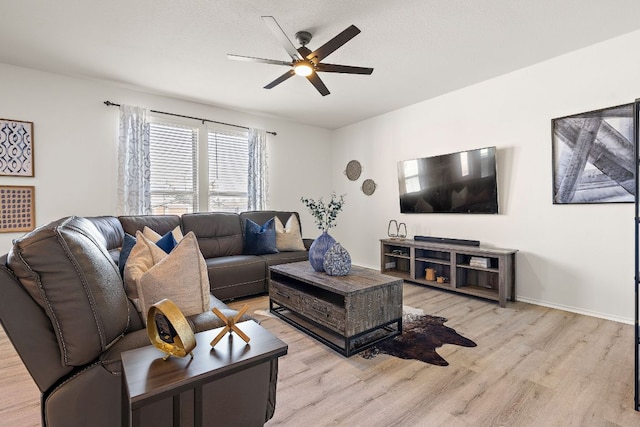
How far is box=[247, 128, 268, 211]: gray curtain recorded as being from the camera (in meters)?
4.90

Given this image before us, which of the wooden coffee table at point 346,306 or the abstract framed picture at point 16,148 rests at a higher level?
the abstract framed picture at point 16,148

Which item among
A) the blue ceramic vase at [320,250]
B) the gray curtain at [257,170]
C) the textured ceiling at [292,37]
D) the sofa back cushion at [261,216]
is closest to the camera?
the textured ceiling at [292,37]

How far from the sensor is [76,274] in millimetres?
1057

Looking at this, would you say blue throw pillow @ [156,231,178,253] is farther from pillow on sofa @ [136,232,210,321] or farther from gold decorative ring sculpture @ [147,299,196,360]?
gold decorative ring sculpture @ [147,299,196,360]

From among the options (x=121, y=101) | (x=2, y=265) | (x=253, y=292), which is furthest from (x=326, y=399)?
(x=121, y=101)

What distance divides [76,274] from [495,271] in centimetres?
360

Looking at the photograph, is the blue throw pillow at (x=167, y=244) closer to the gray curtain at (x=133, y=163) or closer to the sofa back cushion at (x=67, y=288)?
the sofa back cushion at (x=67, y=288)

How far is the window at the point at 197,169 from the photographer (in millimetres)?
4180

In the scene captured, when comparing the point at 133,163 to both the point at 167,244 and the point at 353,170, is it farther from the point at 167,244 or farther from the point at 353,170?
the point at 353,170

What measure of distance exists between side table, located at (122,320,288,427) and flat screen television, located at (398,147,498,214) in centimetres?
331

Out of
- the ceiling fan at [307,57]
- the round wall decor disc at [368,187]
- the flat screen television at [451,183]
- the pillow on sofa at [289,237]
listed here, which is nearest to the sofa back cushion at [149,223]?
the pillow on sofa at [289,237]

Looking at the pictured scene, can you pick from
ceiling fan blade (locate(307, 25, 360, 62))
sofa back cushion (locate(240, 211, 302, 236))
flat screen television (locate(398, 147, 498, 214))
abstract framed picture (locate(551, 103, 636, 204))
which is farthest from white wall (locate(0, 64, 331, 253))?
abstract framed picture (locate(551, 103, 636, 204))

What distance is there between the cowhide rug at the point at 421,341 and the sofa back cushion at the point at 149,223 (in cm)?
273

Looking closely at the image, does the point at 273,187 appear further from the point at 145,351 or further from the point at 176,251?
the point at 145,351
